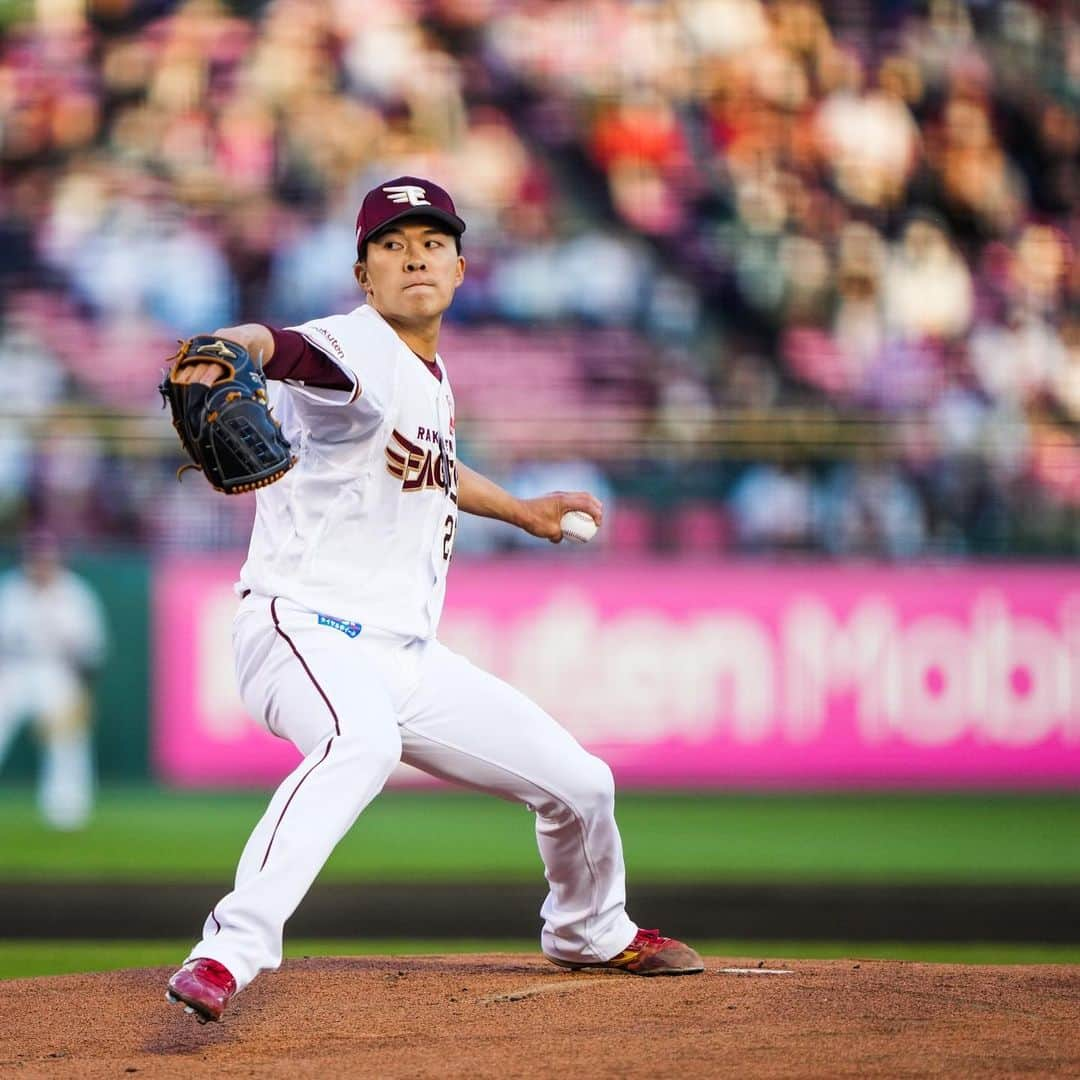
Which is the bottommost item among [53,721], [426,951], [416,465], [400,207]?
[426,951]

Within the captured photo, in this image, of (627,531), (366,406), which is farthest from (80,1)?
(366,406)

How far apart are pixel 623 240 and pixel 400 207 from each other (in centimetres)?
842

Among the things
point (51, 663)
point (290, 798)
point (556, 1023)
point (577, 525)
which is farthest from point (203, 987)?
point (51, 663)

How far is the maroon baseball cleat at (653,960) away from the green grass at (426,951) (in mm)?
1374

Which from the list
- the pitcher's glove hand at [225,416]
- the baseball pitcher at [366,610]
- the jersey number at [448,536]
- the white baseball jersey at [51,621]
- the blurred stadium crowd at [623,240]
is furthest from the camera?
the blurred stadium crowd at [623,240]

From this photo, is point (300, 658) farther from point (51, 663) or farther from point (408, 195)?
point (51, 663)

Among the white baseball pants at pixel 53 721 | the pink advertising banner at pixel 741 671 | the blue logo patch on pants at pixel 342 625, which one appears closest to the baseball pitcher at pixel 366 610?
the blue logo patch on pants at pixel 342 625

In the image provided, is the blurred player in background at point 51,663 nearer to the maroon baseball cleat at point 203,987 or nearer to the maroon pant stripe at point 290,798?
the maroon pant stripe at point 290,798

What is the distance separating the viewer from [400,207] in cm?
419

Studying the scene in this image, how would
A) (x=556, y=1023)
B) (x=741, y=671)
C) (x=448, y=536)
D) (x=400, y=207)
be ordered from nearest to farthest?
1. (x=556, y=1023)
2. (x=400, y=207)
3. (x=448, y=536)
4. (x=741, y=671)

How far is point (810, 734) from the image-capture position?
33.6ft

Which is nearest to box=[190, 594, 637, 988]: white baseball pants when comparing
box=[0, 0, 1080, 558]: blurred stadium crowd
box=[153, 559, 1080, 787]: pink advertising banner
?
box=[153, 559, 1080, 787]: pink advertising banner

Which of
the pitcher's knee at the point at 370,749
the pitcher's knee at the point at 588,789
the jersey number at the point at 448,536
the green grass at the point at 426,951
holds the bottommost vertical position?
the green grass at the point at 426,951

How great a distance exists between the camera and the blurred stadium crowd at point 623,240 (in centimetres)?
1052
